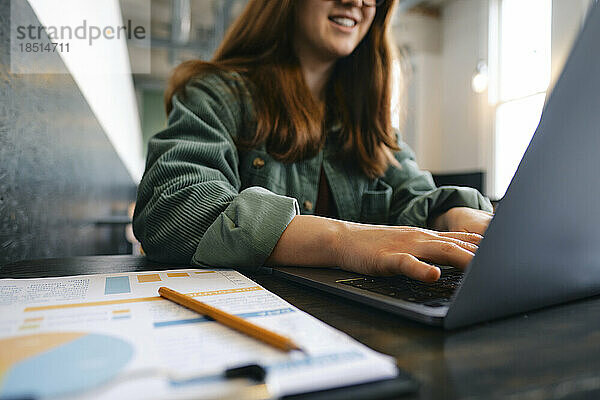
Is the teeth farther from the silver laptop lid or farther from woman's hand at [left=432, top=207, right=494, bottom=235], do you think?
the silver laptop lid

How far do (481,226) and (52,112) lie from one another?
0.65 m

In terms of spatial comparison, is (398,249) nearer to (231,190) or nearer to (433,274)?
(433,274)

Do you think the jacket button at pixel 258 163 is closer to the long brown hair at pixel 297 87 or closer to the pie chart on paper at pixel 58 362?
the long brown hair at pixel 297 87

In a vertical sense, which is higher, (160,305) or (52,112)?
(52,112)

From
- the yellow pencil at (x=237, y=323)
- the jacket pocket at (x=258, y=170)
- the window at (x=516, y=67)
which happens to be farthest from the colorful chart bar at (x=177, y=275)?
the window at (x=516, y=67)

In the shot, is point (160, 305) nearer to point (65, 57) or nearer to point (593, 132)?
point (593, 132)

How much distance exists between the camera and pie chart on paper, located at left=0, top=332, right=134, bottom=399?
147mm

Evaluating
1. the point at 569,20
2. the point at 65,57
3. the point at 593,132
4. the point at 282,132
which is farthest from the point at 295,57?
the point at 569,20

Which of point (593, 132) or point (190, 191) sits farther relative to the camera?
point (190, 191)

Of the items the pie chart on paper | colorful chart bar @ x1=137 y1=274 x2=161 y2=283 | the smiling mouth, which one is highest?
the smiling mouth

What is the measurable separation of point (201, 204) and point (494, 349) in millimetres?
358

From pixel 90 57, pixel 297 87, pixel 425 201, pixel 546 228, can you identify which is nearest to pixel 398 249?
pixel 546 228

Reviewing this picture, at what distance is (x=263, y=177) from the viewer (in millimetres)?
750

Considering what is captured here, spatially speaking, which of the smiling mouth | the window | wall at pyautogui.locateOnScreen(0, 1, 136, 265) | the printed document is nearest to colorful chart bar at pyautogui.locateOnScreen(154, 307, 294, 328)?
the printed document
